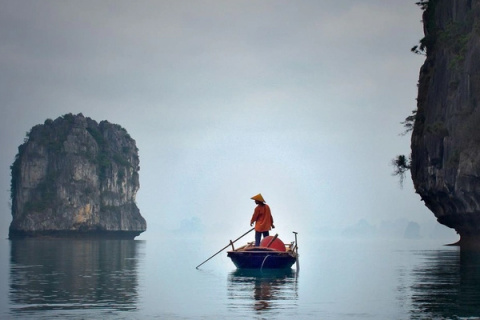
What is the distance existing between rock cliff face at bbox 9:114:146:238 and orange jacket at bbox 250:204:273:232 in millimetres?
114891

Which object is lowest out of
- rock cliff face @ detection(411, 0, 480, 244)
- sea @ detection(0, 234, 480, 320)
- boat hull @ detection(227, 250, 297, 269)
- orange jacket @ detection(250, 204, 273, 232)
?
sea @ detection(0, 234, 480, 320)

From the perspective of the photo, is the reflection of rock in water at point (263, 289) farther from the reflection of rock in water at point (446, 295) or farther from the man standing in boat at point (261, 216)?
the reflection of rock in water at point (446, 295)

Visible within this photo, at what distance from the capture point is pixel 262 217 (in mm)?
33156

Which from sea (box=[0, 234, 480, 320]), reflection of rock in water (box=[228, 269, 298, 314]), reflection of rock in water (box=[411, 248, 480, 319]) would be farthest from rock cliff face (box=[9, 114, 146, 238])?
reflection of rock in water (box=[411, 248, 480, 319])

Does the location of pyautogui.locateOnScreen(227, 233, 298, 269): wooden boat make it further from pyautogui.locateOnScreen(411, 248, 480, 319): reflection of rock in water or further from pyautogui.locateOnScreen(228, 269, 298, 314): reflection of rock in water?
pyautogui.locateOnScreen(411, 248, 480, 319): reflection of rock in water

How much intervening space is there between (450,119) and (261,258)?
25.7 metres

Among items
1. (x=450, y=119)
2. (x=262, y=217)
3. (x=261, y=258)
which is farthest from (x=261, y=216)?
(x=450, y=119)

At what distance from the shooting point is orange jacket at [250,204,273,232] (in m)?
33.1

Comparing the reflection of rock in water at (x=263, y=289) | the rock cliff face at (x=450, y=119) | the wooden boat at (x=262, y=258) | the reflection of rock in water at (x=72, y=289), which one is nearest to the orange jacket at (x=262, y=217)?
the wooden boat at (x=262, y=258)

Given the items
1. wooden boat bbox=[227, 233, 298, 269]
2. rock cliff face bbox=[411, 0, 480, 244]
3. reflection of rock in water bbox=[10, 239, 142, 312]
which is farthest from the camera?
rock cliff face bbox=[411, 0, 480, 244]

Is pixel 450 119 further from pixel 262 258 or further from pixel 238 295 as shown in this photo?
pixel 238 295

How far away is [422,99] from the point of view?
62406 millimetres

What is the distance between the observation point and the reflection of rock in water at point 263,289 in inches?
785

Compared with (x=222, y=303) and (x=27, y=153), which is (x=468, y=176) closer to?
(x=222, y=303)
